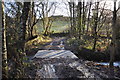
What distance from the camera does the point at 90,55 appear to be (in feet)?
23.0

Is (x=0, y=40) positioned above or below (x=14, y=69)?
above

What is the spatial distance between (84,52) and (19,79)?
537 cm

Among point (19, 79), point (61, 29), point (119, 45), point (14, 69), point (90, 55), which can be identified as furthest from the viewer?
point (61, 29)

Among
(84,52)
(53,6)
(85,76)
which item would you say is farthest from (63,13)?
(85,76)

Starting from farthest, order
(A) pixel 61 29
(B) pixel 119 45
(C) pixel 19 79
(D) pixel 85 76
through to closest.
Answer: (A) pixel 61 29
(B) pixel 119 45
(D) pixel 85 76
(C) pixel 19 79

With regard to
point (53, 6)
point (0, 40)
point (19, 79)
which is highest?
point (53, 6)

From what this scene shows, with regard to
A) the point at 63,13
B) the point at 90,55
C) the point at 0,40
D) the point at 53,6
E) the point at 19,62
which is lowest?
the point at 90,55

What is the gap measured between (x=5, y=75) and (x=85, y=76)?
185 cm

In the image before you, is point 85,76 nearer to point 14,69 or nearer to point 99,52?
point 14,69

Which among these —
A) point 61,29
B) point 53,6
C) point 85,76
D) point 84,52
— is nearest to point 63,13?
point 53,6

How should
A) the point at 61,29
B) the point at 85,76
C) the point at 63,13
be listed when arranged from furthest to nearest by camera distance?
the point at 61,29 < the point at 63,13 < the point at 85,76

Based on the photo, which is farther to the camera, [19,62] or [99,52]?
[99,52]

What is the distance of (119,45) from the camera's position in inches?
259

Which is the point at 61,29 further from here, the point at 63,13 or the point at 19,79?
the point at 19,79
